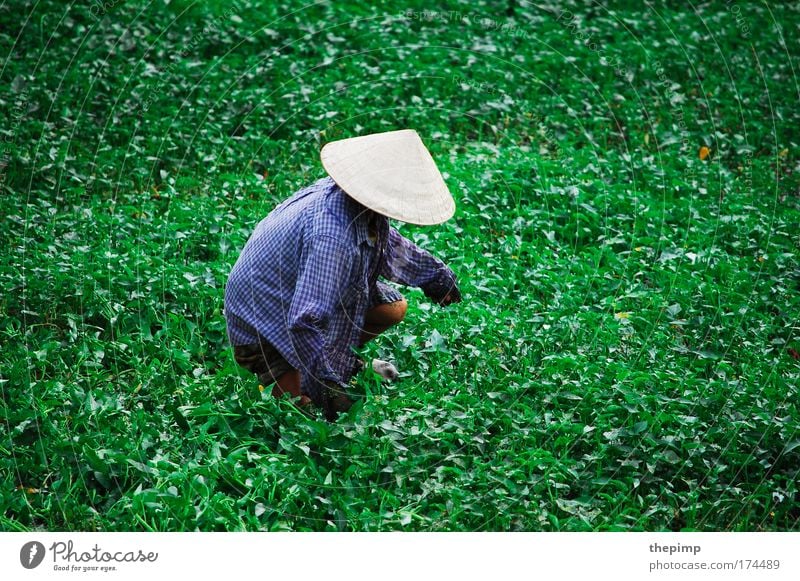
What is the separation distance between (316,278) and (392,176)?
0.46 m

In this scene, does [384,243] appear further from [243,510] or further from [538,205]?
[538,205]

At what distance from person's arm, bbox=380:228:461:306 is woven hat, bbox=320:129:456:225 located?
326 mm

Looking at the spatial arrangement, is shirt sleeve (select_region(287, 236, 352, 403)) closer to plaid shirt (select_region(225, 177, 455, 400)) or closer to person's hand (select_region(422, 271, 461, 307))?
plaid shirt (select_region(225, 177, 455, 400))

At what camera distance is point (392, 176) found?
3299 millimetres

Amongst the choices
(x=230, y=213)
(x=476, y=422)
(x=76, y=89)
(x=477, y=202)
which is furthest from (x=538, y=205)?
(x=76, y=89)

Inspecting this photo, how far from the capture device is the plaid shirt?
125 inches

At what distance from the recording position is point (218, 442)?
3.23 m

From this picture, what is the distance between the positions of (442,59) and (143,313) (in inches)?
132

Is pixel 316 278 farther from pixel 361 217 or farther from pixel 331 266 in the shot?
pixel 361 217

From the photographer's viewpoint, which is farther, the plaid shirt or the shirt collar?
the shirt collar
